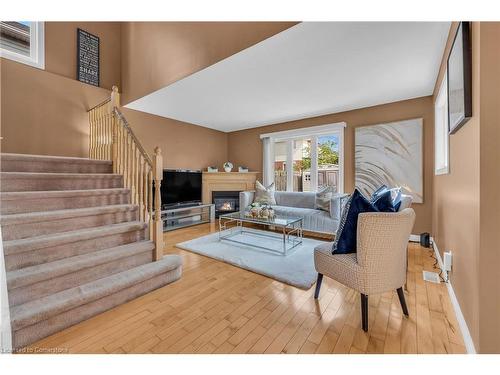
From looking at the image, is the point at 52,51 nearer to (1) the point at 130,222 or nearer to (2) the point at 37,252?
(1) the point at 130,222

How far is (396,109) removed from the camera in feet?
12.1

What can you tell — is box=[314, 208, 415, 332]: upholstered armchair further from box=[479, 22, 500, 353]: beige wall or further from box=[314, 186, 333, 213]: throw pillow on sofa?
box=[314, 186, 333, 213]: throw pillow on sofa

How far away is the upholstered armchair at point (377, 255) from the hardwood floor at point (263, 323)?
0.74 ft

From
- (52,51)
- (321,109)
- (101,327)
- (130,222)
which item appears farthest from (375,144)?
(52,51)

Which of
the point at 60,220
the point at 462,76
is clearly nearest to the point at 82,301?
the point at 60,220

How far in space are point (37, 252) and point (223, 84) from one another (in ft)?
8.92

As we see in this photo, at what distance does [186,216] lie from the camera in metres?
4.60

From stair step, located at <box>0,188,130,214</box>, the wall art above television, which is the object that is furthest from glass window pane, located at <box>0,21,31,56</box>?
the wall art above television

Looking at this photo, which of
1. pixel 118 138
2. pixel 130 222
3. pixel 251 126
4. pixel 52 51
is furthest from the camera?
pixel 251 126

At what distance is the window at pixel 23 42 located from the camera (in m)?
3.32

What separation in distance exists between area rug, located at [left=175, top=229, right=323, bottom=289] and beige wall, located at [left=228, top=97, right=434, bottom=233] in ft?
5.87

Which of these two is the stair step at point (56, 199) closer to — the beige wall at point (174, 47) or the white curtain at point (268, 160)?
the beige wall at point (174, 47)

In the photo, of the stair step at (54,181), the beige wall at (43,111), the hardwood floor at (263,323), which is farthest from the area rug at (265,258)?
the beige wall at (43,111)
